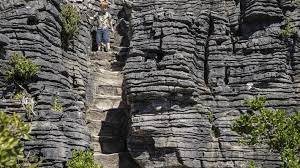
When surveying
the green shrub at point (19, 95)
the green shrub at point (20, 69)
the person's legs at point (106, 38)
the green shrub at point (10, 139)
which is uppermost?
the person's legs at point (106, 38)

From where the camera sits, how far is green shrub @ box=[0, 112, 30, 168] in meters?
7.70

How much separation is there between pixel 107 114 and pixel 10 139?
44.2ft

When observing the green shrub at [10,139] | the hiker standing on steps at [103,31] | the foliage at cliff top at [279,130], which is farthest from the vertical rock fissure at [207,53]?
the green shrub at [10,139]

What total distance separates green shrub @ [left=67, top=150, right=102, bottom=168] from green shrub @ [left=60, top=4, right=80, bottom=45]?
6342mm

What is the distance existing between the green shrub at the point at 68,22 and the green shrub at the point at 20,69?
12.6 ft

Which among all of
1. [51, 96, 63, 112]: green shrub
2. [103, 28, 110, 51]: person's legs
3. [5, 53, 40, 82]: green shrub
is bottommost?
[51, 96, 63, 112]: green shrub

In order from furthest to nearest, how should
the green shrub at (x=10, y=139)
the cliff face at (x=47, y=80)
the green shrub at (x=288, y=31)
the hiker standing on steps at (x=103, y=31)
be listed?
the hiker standing on steps at (x=103, y=31), the green shrub at (x=288, y=31), the cliff face at (x=47, y=80), the green shrub at (x=10, y=139)

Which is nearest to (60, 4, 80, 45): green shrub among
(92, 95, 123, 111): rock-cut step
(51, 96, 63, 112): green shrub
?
(92, 95, 123, 111): rock-cut step

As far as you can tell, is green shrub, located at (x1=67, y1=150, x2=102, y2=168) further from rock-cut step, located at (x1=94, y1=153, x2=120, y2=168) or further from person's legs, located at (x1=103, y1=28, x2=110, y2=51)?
person's legs, located at (x1=103, y1=28, x2=110, y2=51)

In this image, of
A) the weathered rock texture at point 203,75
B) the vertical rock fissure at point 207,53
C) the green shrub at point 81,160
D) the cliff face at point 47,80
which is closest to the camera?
the green shrub at point 81,160

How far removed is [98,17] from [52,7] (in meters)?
6.22

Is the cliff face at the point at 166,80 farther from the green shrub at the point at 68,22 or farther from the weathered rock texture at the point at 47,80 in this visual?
the green shrub at the point at 68,22

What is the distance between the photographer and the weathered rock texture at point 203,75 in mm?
18453

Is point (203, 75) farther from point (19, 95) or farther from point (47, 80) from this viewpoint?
point (19, 95)
